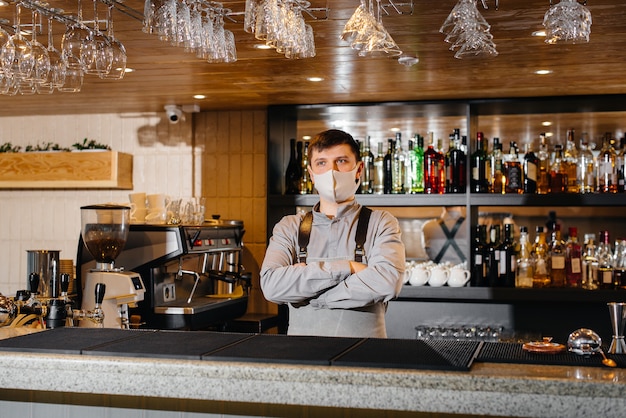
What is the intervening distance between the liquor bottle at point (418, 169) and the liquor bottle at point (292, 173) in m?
0.76

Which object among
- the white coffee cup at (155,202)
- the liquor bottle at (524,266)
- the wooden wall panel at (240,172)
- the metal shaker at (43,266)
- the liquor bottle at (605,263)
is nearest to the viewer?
the metal shaker at (43,266)

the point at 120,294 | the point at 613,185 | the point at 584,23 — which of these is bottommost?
the point at 120,294

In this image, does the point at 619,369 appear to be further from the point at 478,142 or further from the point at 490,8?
the point at 478,142

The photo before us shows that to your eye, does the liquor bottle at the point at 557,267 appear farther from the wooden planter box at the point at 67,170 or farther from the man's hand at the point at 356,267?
the wooden planter box at the point at 67,170

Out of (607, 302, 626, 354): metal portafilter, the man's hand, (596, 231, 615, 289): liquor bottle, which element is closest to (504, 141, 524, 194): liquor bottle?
(596, 231, 615, 289): liquor bottle

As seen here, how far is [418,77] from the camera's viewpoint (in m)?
4.26

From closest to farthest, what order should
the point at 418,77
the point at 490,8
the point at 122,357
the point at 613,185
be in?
1. the point at 122,357
2. the point at 490,8
3. the point at 418,77
4. the point at 613,185

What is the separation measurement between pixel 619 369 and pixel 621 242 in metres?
3.25

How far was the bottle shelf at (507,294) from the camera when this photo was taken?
4633mm

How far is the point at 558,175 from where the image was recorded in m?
4.93

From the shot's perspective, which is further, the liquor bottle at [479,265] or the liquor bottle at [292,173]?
the liquor bottle at [292,173]

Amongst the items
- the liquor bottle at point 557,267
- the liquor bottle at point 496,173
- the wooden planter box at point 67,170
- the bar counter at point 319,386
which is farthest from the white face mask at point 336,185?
the wooden planter box at point 67,170

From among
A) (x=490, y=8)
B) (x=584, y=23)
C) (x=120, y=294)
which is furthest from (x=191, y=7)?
(x=120, y=294)

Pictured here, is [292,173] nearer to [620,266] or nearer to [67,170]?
[67,170]
